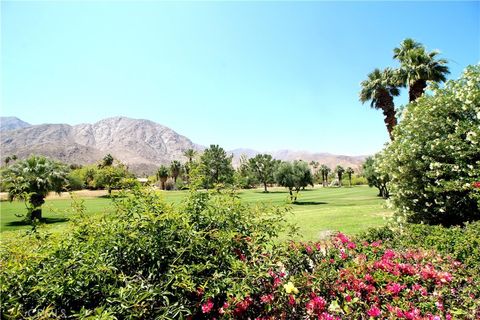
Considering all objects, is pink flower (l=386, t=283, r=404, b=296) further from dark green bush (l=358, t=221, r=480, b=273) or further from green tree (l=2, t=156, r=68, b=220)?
green tree (l=2, t=156, r=68, b=220)

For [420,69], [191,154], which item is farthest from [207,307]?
[420,69]

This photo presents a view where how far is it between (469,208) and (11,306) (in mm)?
12378

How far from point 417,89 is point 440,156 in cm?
1502

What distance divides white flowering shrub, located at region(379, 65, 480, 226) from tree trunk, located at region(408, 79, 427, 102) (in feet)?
40.5

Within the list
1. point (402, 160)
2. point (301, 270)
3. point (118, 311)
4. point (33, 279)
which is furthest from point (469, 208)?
point (33, 279)

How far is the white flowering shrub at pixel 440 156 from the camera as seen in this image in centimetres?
969

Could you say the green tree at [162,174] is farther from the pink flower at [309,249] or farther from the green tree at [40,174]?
the pink flower at [309,249]

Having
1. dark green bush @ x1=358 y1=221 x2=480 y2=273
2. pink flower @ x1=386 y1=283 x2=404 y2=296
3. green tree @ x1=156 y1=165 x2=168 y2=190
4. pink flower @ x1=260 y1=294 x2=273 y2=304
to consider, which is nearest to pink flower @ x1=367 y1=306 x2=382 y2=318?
pink flower @ x1=386 y1=283 x2=404 y2=296

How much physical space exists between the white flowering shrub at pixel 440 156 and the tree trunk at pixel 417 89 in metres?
12.3

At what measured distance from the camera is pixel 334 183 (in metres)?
124

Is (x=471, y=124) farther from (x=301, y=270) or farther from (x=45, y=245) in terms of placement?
(x=45, y=245)

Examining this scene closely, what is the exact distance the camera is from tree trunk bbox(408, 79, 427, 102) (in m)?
22.2

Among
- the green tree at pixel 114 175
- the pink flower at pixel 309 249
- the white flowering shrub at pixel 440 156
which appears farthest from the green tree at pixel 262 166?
the green tree at pixel 114 175

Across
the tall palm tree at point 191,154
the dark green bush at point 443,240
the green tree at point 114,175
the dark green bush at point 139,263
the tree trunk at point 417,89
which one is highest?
the tree trunk at point 417,89
